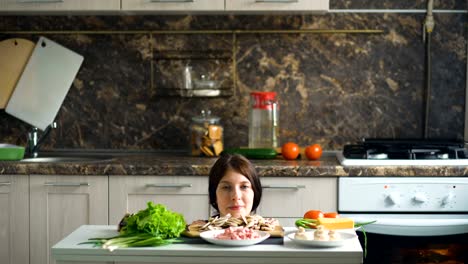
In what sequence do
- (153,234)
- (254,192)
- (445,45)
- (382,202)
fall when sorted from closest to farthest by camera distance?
(153,234), (254,192), (382,202), (445,45)

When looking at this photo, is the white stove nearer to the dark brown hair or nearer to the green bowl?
the dark brown hair

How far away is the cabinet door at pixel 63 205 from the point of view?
3387 mm

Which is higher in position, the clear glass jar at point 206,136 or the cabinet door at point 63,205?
the clear glass jar at point 206,136

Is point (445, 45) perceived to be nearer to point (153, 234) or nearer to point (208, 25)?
point (208, 25)

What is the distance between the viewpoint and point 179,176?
338cm

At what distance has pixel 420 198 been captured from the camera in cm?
329

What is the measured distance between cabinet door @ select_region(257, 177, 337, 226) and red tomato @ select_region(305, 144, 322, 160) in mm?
299

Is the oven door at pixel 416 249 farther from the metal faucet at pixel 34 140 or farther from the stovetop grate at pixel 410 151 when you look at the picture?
the metal faucet at pixel 34 140

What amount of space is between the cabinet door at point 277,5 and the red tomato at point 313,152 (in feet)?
2.18

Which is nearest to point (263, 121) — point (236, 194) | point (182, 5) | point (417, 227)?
point (182, 5)

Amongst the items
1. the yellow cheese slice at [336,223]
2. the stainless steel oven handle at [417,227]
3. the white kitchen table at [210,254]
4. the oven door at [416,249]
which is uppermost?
the yellow cheese slice at [336,223]

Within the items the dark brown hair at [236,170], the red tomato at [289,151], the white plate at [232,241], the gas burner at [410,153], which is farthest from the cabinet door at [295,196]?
the white plate at [232,241]

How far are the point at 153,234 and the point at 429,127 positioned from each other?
2354mm

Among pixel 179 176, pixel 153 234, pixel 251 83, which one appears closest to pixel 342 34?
pixel 251 83
